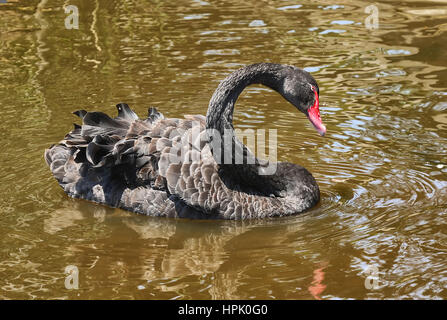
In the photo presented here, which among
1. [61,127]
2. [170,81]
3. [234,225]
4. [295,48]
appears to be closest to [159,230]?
[234,225]

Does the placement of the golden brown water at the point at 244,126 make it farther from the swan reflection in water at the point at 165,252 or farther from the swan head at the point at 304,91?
the swan head at the point at 304,91

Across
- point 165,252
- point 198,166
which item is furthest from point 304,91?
point 165,252

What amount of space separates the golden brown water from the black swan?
15 cm

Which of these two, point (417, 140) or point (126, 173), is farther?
point (417, 140)

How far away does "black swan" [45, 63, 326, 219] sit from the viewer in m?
6.12

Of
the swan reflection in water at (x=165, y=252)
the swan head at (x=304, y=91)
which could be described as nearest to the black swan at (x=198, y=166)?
the swan head at (x=304, y=91)

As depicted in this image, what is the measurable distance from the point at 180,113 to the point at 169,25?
349 centimetres

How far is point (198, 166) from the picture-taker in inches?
242

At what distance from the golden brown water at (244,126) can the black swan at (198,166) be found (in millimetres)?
145

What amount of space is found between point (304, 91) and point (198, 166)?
102 cm

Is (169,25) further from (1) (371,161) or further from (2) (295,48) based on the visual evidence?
(1) (371,161)

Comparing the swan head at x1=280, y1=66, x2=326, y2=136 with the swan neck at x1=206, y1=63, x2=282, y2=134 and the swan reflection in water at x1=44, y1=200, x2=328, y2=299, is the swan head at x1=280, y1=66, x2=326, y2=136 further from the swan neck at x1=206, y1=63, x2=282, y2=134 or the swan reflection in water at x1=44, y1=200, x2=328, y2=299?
the swan reflection in water at x1=44, y1=200, x2=328, y2=299

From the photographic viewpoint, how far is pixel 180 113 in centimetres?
832

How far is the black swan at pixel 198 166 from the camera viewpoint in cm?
612
